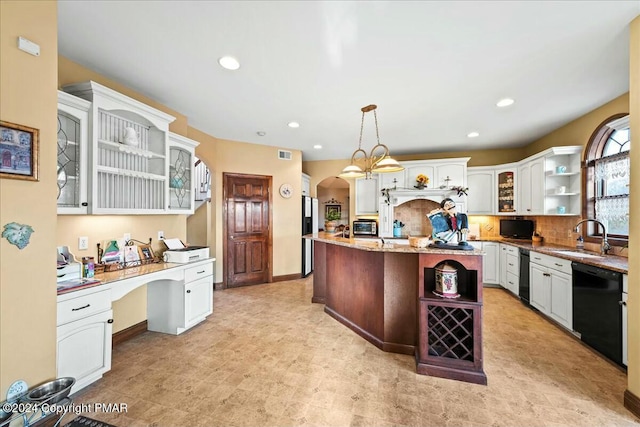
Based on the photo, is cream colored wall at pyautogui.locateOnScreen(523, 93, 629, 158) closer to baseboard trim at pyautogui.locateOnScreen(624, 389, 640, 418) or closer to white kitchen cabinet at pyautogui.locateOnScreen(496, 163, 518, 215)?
white kitchen cabinet at pyautogui.locateOnScreen(496, 163, 518, 215)

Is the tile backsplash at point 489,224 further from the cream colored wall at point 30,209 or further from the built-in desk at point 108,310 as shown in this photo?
the cream colored wall at point 30,209

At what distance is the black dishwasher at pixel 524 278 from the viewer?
379 cm

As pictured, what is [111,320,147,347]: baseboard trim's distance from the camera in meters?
2.69

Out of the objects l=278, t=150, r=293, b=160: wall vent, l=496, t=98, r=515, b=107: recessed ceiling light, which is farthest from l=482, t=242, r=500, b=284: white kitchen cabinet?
l=278, t=150, r=293, b=160: wall vent

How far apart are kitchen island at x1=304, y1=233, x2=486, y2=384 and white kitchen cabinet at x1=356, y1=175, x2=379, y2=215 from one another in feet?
8.38

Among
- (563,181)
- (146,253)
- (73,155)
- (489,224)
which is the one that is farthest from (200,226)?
(563,181)

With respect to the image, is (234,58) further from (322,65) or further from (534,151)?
(534,151)

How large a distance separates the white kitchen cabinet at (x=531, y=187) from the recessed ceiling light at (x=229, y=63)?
453 centimetres

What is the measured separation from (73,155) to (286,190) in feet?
11.5

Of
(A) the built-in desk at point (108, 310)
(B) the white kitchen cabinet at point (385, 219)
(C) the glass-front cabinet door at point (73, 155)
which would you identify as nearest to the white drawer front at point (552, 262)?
(B) the white kitchen cabinet at point (385, 219)

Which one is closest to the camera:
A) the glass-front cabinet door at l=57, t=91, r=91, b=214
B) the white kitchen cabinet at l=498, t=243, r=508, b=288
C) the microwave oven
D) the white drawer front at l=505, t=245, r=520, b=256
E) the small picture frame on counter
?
the glass-front cabinet door at l=57, t=91, r=91, b=214

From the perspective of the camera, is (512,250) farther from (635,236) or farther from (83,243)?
(83,243)

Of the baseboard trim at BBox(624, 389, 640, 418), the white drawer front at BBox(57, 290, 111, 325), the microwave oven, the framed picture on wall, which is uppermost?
the framed picture on wall

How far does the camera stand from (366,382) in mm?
2123
